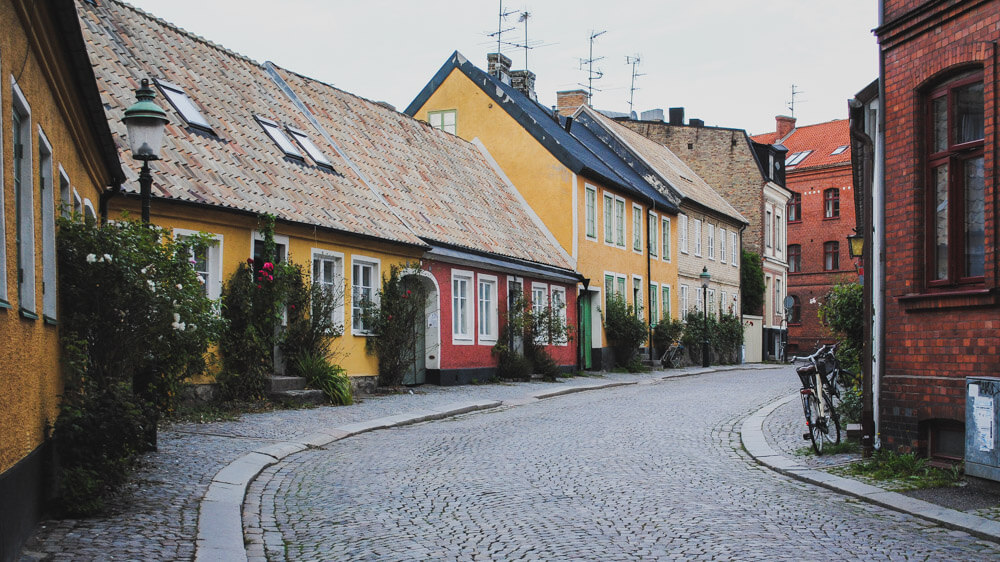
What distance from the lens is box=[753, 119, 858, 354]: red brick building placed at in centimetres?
5925

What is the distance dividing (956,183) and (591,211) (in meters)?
21.0

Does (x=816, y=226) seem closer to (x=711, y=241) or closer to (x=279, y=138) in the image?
(x=711, y=241)

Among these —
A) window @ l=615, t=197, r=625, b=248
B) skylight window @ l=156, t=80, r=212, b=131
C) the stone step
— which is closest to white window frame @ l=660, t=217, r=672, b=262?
window @ l=615, t=197, r=625, b=248

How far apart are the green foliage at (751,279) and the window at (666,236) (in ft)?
36.4

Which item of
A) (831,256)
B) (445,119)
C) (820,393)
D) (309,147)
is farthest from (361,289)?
(831,256)

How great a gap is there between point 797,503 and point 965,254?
314 cm

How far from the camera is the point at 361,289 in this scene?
19.3 meters

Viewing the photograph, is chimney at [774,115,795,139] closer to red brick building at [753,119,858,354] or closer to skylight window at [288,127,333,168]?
red brick building at [753,119,858,354]

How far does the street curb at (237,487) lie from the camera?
6.54m

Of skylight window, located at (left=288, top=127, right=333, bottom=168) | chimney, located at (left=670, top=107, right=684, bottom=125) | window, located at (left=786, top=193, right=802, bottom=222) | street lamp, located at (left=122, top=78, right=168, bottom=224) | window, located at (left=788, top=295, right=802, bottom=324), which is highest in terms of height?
chimney, located at (left=670, top=107, right=684, bottom=125)

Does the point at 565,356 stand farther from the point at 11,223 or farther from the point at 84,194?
the point at 11,223

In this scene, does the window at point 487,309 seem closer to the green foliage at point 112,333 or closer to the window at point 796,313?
the green foliage at point 112,333

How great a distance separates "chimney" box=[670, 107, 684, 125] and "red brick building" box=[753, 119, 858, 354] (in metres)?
10.4

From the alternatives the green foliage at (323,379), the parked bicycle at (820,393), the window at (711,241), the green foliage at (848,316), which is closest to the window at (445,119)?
the window at (711,241)
